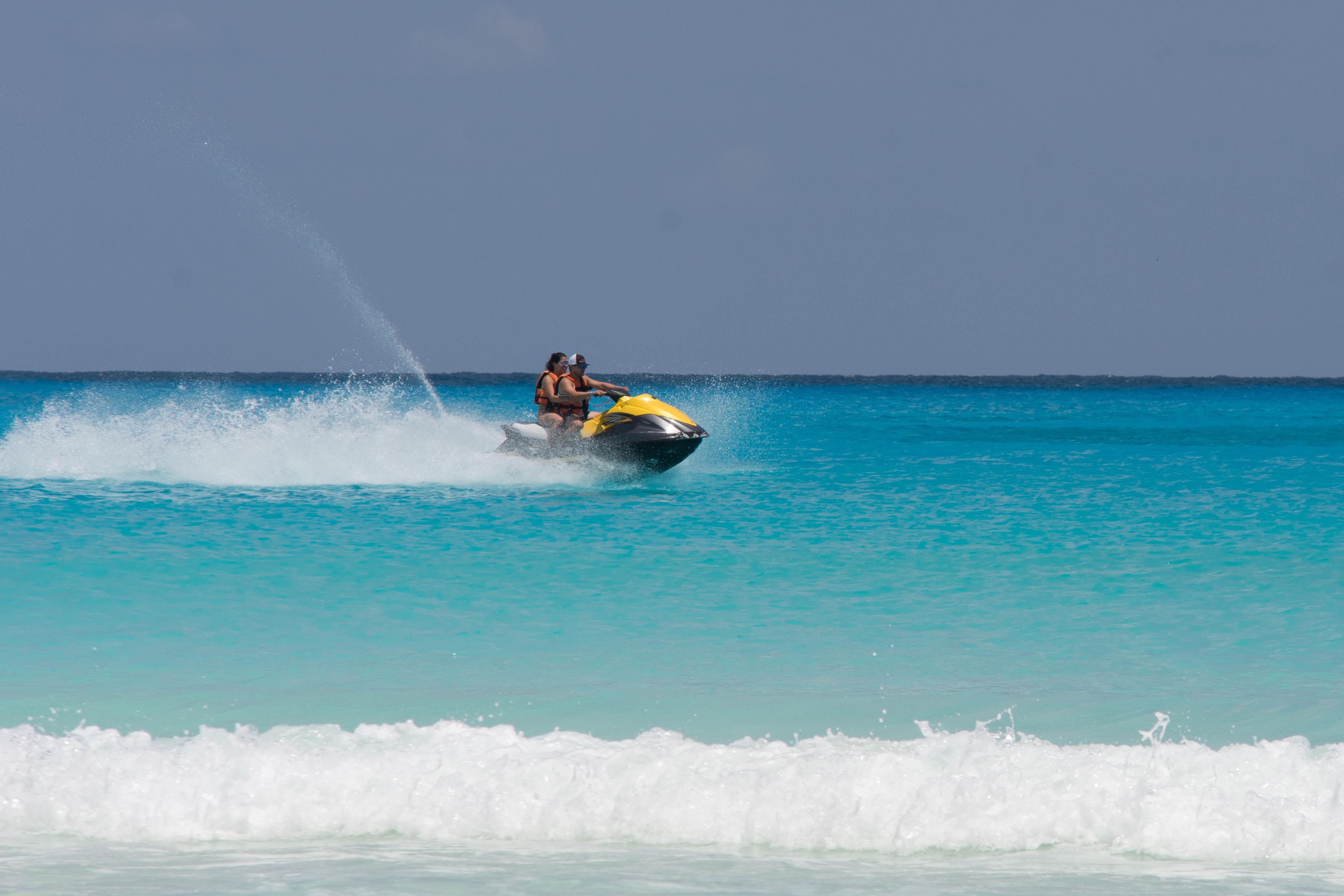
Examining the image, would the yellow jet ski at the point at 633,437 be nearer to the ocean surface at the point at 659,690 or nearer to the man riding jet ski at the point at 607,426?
the man riding jet ski at the point at 607,426

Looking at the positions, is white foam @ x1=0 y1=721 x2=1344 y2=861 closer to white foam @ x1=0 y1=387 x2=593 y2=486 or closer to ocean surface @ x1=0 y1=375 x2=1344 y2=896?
ocean surface @ x1=0 y1=375 x2=1344 y2=896

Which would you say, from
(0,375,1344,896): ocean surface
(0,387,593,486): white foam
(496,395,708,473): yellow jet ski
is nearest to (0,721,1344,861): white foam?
(0,375,1344,896): ocean surface

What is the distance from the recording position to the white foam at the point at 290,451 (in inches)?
613

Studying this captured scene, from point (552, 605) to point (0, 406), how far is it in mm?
47773

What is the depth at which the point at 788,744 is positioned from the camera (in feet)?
16.2

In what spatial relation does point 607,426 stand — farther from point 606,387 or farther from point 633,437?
point 606,387

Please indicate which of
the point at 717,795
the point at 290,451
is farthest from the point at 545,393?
the point at 717,795

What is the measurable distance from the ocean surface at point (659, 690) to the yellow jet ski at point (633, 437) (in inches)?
16.1

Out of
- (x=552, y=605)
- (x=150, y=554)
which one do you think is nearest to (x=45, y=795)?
(x=552, y=605)

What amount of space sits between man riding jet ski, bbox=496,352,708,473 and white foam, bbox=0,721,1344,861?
9.24 metres

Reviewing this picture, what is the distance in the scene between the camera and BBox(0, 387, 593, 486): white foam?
15.6 metres

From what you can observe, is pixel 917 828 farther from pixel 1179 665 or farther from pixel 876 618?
pixel 876 618

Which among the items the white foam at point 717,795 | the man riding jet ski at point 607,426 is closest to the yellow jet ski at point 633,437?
the man riding jet ski at point 607,426

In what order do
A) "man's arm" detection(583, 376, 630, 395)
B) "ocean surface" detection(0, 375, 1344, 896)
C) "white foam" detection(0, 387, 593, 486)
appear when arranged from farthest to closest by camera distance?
"white foam" detection(0, 387, 593, 486), "man's arm" detection(583, 376, 630, 395), "ocean surface" detection(0, 375, 1344, 896)
